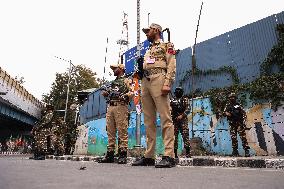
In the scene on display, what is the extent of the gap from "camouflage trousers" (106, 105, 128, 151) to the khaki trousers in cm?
134

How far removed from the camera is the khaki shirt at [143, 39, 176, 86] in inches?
166

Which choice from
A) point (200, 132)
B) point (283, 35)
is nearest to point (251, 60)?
point (283, 35)

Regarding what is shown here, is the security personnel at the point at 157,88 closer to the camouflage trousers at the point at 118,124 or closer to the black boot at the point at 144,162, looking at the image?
the black boot at the point at 144,162

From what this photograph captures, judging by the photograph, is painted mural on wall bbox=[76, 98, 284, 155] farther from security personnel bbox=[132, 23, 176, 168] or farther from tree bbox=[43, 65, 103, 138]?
tree bbox=[43, 65, 103, 138]

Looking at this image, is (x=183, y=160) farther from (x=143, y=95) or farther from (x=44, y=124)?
(x=44, y=124)

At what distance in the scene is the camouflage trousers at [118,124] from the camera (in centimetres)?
575

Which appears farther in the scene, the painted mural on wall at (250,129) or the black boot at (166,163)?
the painted mural on wall at (250,129)

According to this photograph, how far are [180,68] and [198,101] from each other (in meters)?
3.80

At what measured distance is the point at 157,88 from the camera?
423 centimetres

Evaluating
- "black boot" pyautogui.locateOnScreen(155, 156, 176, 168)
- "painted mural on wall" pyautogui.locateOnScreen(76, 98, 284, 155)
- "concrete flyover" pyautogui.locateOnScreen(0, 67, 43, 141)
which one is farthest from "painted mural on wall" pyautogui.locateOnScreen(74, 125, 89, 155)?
"black boot" pyautogui.locateOnScreen(155, 156, 176, 168)

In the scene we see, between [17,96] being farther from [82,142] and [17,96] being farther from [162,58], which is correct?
[162,58]

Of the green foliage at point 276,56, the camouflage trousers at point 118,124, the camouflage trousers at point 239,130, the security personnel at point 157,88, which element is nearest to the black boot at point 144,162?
the security personnel at point 157,88

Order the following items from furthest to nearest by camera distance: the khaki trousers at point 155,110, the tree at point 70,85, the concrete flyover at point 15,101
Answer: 1. the tree at point 70,85
2. the concrete flyover at point 15,101
3. the khaki trousers at point 155,110

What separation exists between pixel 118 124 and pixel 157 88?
1.79 meters
